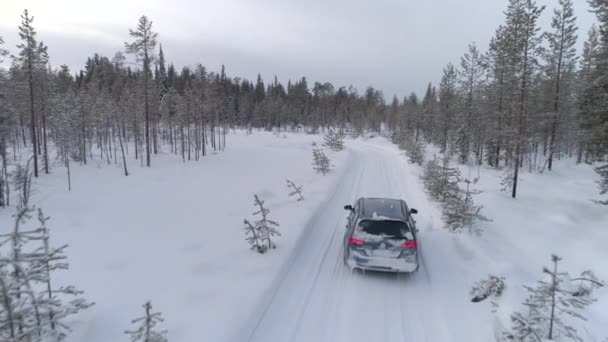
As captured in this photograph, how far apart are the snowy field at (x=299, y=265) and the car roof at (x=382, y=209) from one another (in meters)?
1.54

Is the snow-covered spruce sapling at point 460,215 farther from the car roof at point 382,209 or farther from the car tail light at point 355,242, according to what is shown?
the car tail light at point 355,242

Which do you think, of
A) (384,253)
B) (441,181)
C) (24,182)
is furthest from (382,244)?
(24,182)

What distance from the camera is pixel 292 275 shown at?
8609 mm

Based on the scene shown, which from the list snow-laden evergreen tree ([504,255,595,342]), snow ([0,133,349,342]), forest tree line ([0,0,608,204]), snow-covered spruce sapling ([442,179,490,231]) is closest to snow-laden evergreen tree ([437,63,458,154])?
forest tree line ([0,0,608,204])

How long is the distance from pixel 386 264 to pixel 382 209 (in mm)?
1553

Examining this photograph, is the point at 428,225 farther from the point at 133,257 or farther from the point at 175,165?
the point at 175,165

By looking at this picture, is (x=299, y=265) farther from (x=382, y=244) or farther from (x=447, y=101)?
(x=447, y=101)

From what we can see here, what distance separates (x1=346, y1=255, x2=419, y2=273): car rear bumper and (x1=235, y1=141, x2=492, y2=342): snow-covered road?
42 centimetres

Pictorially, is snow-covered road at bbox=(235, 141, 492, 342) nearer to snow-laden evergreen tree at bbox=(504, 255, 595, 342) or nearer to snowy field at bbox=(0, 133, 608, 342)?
snowy field at bbox=(0, 133, 608, 342)

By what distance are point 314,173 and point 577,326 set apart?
19.7 m

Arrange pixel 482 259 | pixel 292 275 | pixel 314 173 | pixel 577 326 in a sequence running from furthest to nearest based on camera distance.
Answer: pixel 314 173 → pixel 482 259 → pixel 292 275 → pixel 577 326

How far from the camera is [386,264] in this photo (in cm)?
804

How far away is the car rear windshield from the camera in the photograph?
26.6ft

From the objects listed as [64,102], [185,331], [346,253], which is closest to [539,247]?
[346,253]
